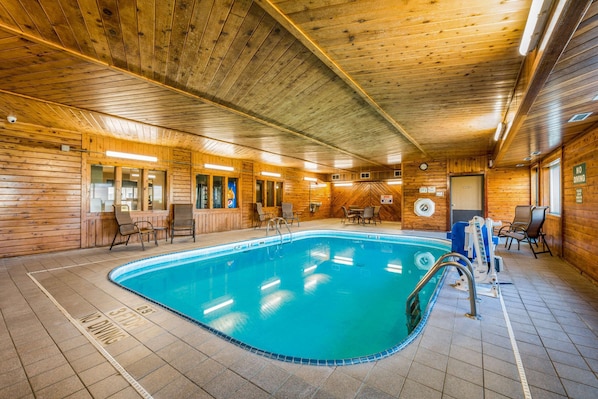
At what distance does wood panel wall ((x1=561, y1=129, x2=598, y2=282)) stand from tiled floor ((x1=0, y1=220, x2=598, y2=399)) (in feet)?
3.65

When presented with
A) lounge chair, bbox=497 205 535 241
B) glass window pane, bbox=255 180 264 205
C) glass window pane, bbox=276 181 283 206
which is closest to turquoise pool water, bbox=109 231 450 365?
lounge chair, bbox=497 205 535 241

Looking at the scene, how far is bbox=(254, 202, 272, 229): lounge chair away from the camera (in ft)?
30.1

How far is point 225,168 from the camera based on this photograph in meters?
8.47

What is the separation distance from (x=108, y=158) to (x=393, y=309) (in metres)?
6.68

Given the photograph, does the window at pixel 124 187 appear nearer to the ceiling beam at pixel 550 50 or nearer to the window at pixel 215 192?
the window at pixel 215 192

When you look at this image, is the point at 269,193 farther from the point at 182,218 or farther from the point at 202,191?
the point at 182,218

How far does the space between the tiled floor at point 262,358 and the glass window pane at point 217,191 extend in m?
5.60


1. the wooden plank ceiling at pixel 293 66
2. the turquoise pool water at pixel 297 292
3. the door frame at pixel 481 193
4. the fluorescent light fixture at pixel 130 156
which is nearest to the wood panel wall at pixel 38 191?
the wooden plank ceiling at pixel 293 66

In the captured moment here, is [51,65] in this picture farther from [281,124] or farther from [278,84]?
[281,124]

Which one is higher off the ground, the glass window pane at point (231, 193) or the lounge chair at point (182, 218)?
the glass window pane at point (231, 193)

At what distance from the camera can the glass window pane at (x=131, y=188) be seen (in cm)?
623

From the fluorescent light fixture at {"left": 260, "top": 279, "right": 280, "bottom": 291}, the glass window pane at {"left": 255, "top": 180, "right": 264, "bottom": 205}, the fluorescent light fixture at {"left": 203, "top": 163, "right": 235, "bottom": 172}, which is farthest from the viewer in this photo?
the glass window pane at {"left": 255, "top": 180, "right": 264, "bottom": 205}

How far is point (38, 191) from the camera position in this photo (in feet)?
16.3

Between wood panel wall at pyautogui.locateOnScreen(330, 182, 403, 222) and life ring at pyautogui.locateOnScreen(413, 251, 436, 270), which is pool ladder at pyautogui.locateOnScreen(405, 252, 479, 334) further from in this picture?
wood panel wall at pyautogui.locateOnScreen(330, 182, 403, 222)
